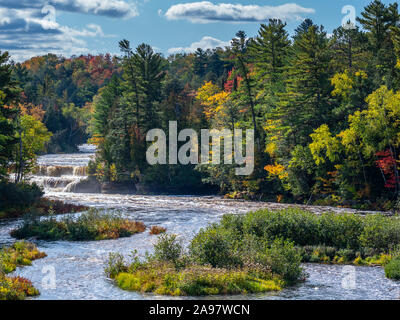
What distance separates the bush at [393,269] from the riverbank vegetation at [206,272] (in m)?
3.81

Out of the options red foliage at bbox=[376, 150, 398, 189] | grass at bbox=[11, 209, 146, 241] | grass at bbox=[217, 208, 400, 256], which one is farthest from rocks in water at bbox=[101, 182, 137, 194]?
grass at bbox=[217, 208, 400, 256]

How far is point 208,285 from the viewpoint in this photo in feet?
63.8

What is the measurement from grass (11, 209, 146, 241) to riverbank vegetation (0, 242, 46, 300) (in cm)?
368

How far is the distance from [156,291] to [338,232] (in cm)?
1244

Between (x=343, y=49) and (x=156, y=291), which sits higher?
(x=343, y=49)

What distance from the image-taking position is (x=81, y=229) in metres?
32.3

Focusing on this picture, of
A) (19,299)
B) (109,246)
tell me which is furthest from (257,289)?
(109,246)

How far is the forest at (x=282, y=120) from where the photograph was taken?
158 ft

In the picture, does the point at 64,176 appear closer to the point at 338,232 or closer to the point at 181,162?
the point at 181,162

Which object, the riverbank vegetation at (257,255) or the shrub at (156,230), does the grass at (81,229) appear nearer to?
the shrub at (156,230)

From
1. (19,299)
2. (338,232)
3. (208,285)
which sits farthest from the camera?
(338,232)

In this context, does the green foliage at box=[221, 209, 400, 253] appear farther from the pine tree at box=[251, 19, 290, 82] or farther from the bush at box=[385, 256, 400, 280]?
the pine tree at box=[251, 19, 290, 82]

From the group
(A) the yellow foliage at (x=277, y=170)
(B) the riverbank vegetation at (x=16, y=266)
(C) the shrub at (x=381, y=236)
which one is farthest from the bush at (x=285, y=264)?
(A) the yellow foliage at (x=277, y=170)

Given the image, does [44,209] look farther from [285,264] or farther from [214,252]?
[285,264]
